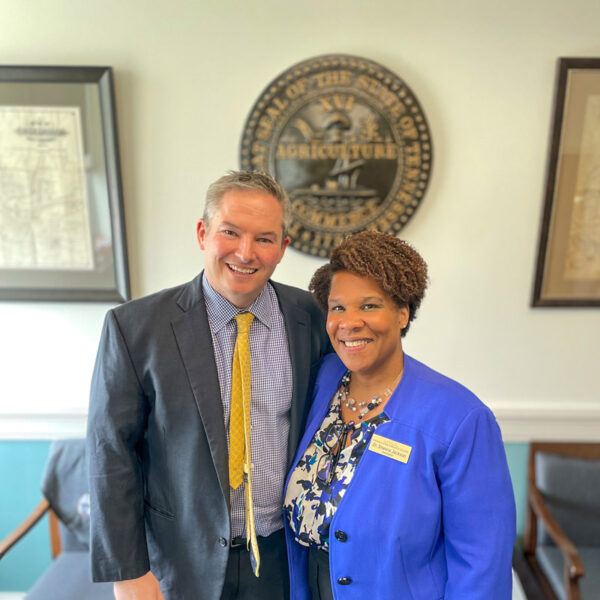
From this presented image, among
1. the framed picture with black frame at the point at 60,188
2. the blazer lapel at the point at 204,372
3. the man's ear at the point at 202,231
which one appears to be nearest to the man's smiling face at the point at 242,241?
the man's ear at the point at 202,231

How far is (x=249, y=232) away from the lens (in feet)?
3.58

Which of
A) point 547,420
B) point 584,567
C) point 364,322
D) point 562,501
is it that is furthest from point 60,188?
point 584,567

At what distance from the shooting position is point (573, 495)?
199cm

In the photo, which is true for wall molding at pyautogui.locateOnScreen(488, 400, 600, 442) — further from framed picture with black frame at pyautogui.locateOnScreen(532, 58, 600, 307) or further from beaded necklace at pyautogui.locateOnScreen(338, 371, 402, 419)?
beaded necklace at pyautogui.locateOnScreen(338, 371, 402, 419)

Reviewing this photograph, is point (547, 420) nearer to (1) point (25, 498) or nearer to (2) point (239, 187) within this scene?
(2) point (239, 187)

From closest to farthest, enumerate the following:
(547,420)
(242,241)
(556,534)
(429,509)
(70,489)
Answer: (429,509)
(242,241)
(556,534)
(70,489)
(547,420)

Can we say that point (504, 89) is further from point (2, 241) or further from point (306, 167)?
point (2, 241)

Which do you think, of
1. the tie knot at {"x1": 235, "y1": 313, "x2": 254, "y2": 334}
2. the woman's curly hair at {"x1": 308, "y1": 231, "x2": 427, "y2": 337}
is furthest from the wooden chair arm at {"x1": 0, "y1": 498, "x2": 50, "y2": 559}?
the woman's curly hair at {"x1": 308, "y1": 231, "x2": 427, "y2": 337}

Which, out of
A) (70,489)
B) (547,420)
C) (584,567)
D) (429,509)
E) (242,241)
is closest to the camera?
(429,509)

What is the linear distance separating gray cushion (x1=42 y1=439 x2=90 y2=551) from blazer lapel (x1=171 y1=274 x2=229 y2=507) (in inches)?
47.9

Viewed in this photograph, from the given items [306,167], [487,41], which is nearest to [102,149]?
[306,167]

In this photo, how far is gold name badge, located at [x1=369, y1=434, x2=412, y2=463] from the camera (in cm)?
100

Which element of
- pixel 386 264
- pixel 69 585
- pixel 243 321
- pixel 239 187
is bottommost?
pixel 69 585

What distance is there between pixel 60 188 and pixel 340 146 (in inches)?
48.9
